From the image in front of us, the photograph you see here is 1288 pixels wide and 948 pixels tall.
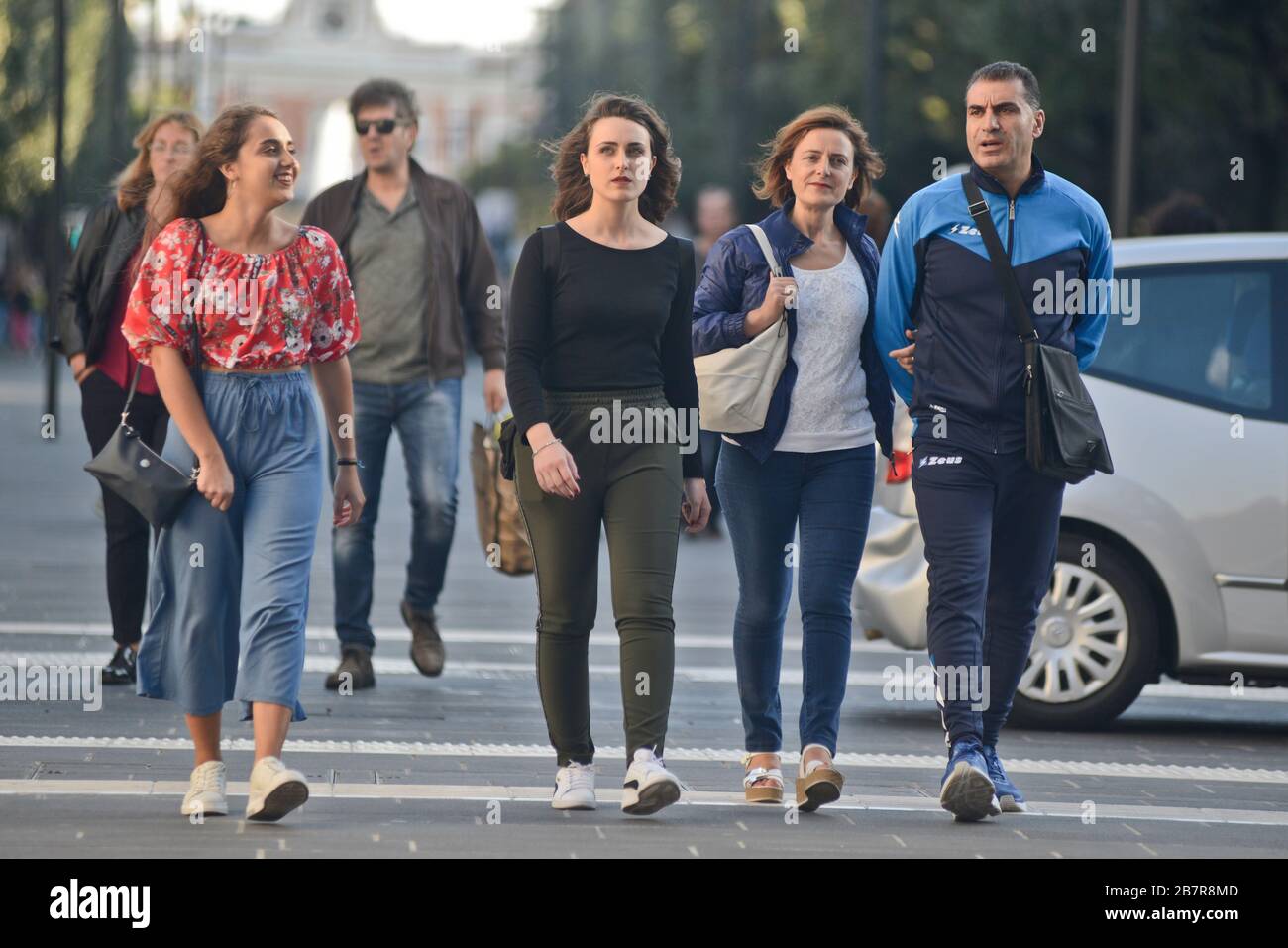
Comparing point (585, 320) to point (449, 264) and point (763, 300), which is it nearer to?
point (763, 300)

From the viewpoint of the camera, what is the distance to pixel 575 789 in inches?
244

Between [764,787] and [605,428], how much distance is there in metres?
1.07

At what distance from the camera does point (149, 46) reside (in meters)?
54.6

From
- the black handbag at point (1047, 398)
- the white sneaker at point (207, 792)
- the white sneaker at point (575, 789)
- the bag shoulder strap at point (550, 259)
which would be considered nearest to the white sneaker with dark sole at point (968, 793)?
the black handbag at point (1047, 398)

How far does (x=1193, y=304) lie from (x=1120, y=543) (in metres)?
0.84

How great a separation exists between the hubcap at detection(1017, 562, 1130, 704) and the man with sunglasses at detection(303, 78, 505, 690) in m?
2.13

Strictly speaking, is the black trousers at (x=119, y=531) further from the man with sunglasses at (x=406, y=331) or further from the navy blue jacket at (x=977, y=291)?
the navy blue jacket at (x=977, y=291)

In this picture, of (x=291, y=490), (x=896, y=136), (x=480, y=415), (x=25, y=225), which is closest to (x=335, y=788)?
(x=291, y=490)

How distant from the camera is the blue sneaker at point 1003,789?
6348 mm

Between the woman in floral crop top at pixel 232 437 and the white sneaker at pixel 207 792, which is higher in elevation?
the woman in floral crop top at pixel 232 437

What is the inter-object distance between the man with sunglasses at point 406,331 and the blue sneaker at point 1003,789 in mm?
2875

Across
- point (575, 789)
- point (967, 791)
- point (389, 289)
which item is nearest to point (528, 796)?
point (575, 789)

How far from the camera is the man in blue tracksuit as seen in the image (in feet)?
20.6
